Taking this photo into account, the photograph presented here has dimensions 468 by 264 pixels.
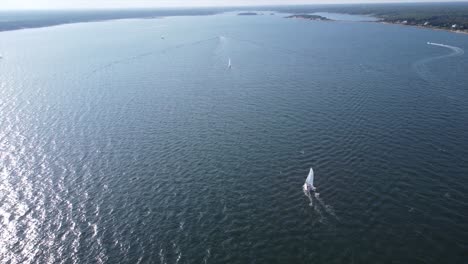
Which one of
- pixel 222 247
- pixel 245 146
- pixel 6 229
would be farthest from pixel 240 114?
pixel 6 229

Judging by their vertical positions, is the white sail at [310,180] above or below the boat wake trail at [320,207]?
above

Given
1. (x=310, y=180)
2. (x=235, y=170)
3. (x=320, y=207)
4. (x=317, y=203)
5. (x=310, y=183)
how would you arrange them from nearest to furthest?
(x=320, y=207), (x=317, y=203), (x=310, y=180), (x=310, y=183), (x=235, y=170)

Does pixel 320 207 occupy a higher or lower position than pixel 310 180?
lower

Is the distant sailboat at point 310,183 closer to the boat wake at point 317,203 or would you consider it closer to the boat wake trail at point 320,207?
the boat wake at point 317,203

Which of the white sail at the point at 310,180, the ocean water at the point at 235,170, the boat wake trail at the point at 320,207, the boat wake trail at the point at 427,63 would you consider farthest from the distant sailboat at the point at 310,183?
the boat wake trail at the point at 427,63

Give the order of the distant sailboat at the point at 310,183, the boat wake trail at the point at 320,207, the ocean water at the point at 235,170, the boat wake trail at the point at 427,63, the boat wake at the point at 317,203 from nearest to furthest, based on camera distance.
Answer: the ocean water at the point at 235,170 < the boat wake trail at the point at 320,207 < the boat wake at the point at 317,203 < the distant sailboat at the point at 310,183 < the boat wake trail at the point at 427,63

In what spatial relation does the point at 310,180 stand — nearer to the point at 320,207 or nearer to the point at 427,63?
the point at 320,207

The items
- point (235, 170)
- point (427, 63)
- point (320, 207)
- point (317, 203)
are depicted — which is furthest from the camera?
point (427, 63)

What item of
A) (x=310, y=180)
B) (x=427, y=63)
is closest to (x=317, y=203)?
(x=310, y=180)

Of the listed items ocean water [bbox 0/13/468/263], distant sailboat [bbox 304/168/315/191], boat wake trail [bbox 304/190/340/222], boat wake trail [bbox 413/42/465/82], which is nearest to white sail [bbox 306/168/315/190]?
distant sailboat [bbox 304/168/315/191]
